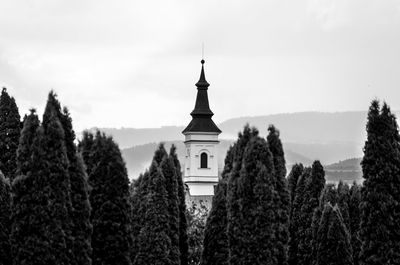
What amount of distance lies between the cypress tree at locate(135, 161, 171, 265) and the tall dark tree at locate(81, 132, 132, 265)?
27.1 feet

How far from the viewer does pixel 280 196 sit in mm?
43781

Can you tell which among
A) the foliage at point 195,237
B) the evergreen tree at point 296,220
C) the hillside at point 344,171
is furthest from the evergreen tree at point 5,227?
the hillside at point 344,171

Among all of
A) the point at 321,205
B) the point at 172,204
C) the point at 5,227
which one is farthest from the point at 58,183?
the point at 321,205

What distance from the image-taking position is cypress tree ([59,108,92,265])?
3506 cm

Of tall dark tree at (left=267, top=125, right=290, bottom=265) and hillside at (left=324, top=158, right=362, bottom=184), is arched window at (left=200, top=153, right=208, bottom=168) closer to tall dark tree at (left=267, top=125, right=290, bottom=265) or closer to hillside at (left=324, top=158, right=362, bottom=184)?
tall dark tree at (left=267, top=125, right=290, bottom=265)

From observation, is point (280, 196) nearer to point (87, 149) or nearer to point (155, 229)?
point (155, 229)

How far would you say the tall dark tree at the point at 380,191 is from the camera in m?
39.9

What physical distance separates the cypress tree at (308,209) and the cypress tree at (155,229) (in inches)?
335

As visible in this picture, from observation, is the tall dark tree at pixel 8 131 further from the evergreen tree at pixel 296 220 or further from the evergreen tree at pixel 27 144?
the evergreen tree at pixel 27 144

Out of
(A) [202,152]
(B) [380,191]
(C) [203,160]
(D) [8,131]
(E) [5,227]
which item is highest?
(A) [202,152]

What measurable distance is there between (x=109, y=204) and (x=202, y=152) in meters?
65.7

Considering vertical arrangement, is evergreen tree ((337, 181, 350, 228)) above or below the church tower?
below

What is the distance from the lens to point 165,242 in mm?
47031

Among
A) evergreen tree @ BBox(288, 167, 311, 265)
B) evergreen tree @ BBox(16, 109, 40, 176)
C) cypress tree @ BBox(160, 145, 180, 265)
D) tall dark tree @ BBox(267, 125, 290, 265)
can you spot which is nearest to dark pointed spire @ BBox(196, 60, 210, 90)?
evergreen tree @ BBox(288, 167, 311, 265)
